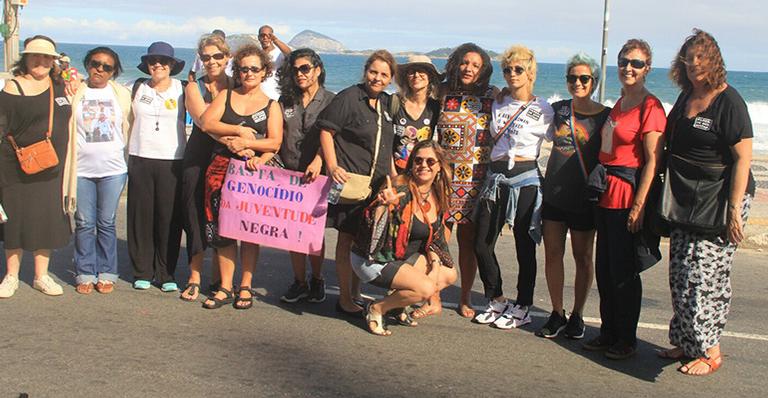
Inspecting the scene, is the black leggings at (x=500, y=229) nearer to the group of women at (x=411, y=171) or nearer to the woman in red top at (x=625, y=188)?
the group of women at (x=411, y=171)

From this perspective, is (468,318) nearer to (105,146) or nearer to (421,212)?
(421,212)

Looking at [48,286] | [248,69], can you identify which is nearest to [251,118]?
[248,69]

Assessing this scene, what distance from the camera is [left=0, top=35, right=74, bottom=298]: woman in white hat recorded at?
238 inches

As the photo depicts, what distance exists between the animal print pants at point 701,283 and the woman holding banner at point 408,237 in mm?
1510

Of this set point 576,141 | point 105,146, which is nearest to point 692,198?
point 576,141

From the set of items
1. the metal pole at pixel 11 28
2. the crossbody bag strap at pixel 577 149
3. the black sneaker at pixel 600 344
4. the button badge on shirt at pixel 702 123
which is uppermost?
the metal pole at pixel 11 28

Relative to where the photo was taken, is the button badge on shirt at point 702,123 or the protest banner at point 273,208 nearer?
the button badge on shirt at point 702,123

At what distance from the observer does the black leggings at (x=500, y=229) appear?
569 centimetres

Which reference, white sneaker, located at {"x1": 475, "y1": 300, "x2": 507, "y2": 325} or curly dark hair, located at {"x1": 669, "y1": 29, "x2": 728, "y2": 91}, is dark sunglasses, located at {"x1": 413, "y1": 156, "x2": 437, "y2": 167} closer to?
white sneaker, located at {"x1": 475, "y1": 300, "x2": 507, "y2": 325}

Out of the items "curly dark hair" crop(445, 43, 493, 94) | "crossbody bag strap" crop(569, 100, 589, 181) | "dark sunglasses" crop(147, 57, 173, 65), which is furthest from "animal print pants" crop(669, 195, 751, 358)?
"dark sunglasses" crop(147, 57, 173, 65)

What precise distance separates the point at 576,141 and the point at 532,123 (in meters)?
0.38

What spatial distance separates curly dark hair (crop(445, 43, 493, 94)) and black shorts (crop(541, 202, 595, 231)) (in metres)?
0.96

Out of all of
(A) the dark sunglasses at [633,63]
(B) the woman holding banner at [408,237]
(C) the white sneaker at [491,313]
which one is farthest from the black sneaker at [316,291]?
(A) the dark sunglasses at [633,63]

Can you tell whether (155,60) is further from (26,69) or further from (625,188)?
(625,188)
